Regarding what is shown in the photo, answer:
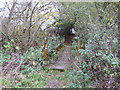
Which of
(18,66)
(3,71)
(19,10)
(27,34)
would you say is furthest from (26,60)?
(19,10)

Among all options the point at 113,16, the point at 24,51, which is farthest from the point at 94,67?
the point at 24,51

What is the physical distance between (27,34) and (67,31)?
541 cm

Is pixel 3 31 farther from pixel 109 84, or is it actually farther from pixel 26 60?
pixel 109 84

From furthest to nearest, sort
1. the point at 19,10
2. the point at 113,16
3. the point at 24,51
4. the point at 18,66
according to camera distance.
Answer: the point at 19,10 → the point at 24,51 → the point at 18,66 → the point at 113,16

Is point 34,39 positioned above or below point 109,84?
above

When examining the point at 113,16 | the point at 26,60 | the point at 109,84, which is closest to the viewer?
the point at 109,84

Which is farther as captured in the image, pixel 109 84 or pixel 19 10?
pixel 19 10

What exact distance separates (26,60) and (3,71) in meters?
1.02

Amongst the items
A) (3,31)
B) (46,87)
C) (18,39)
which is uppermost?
(3,31)

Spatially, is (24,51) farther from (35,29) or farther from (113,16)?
(113,16)

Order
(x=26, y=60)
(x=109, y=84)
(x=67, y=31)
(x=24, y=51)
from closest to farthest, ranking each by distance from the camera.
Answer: (x=109, y=84) → (x=26, y=60) → (x=24, y=51) → (x=67, y=31)

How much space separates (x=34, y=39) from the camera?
19.5 feet

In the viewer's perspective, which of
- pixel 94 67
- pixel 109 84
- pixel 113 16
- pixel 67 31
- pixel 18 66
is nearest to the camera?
pixel 109 84

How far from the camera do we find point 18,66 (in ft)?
13.3
